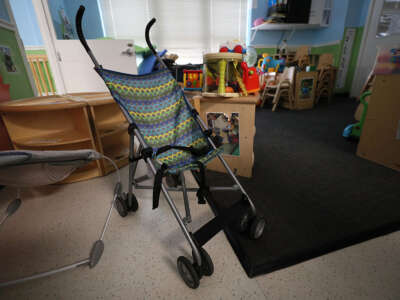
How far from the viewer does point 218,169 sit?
1.62 m

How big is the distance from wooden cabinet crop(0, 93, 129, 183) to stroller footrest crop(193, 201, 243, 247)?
3.74 feet

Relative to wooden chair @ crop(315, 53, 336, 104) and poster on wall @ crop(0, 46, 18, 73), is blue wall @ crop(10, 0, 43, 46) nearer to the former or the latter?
poster on wall @ crop(0, 46, 18, 73)

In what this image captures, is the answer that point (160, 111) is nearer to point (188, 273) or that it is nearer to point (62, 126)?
point (188, 273)

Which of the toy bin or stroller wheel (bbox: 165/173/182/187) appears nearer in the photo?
the toy bin

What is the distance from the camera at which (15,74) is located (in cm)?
176

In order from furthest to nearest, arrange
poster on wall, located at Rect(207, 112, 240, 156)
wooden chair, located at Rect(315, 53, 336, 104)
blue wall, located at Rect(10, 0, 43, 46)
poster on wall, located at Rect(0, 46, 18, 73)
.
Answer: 1. wooden chair, located at Rect(315, 53, 336, 104)
2. blue wall, located at Rect(10, 0, 43, 46)
3. poster on wall, located at Rect(0, 46, 18, 73)
4. poster on wall, located at Rect(207, 112, 240, 156)

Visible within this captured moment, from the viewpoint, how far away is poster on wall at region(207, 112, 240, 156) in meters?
1.38

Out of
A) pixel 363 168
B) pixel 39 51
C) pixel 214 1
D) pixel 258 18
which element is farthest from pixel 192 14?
pixel 363 168

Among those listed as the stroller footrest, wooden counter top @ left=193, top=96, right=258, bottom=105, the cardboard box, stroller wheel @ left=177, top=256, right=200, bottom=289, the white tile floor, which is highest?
wooden counter top @ left=193, top=96, right=258, bottom=105

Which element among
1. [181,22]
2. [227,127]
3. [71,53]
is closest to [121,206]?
[227,127]

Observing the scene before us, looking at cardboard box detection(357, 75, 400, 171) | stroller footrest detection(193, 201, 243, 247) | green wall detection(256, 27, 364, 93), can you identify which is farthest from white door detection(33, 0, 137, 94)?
green wall detection(256, 27, 364, 93)

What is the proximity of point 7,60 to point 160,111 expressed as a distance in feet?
5.28

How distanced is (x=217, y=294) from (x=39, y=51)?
4.46 meters

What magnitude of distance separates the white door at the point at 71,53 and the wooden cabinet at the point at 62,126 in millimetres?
945
